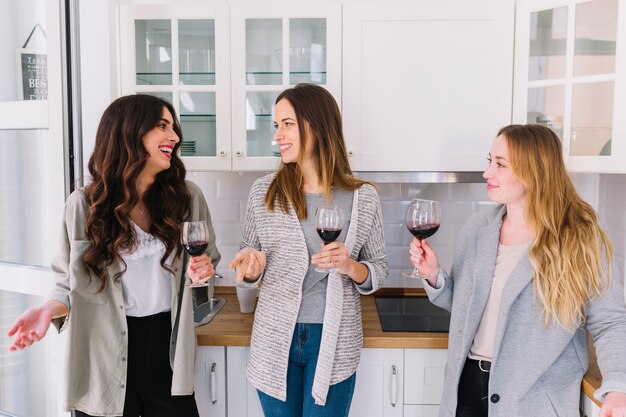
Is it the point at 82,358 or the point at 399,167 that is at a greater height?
the point at 399,167

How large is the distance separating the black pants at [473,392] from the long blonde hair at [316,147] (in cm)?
65

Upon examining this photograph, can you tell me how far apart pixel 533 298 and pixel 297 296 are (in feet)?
2.21

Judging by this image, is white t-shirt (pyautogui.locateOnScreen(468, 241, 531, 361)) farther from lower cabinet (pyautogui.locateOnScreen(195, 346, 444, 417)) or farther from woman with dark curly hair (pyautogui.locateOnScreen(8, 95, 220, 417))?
woman with dark curly hair (pyautogui.locateOnScreen(8, 95, 220, 417))

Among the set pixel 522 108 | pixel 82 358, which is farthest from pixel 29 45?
pixel 522 108

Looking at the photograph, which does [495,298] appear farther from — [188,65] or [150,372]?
[188,65]

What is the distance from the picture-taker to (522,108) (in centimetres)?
188

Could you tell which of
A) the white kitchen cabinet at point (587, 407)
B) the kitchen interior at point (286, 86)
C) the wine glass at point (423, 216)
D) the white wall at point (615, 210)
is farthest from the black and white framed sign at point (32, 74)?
the white wall at point (615, 210)

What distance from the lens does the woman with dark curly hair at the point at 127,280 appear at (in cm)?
142

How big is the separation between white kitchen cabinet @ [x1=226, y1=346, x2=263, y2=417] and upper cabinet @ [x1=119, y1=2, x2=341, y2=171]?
731 millimetres

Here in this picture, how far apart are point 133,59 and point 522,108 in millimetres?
1544

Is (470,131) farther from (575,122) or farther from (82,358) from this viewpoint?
(82,358)

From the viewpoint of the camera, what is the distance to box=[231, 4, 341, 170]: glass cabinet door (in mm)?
1922

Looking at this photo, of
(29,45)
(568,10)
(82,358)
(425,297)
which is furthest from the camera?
(425,297)

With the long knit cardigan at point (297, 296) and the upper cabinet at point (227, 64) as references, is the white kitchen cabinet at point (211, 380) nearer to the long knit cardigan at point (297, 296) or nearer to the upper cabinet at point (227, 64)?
the long knit cardigan at point (297, 296)
